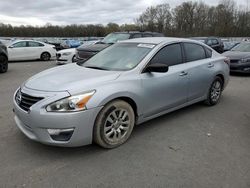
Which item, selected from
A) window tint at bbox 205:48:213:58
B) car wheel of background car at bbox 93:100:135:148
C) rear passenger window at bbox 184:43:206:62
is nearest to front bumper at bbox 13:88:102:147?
car wheel of background car at bbox 93:100:135:148

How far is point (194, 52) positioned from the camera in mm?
5520

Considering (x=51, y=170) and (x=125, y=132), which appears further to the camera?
(x=125, y=132)

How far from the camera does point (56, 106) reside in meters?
3.35

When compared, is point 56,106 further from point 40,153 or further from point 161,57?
point 161,57

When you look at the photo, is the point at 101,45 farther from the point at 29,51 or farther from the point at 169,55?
the point at 29,51

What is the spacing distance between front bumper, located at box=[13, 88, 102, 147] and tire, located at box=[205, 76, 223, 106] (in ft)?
10.8

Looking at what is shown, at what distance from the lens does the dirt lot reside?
10.1 ft

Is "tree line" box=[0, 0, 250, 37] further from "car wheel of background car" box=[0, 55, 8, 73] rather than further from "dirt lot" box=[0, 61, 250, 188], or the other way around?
"dirt lot" box=[0, 61, 250, 188]

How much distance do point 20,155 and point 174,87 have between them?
275cm

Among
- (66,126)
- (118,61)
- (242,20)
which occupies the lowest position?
(66,126)

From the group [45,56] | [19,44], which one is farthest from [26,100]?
[45,56]

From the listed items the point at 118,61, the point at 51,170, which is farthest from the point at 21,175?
the point at 118,61

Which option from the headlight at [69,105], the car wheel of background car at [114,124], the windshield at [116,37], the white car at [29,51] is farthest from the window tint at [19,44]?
the headlight at [69,105]

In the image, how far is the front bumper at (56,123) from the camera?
331 centimetres
